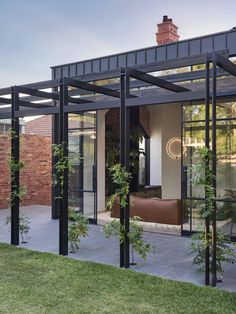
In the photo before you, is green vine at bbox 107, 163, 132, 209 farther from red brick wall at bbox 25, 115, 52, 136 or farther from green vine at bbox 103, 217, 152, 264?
red brick wall at bbox 25, 115, 52, 136

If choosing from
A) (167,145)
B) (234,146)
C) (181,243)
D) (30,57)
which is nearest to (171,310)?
(181,243)

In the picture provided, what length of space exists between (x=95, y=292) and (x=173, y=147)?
20.4ft

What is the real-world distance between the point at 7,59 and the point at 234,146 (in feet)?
28.8

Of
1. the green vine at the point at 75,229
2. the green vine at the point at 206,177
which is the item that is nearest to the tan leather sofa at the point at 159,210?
the green vine at the point at 75,229

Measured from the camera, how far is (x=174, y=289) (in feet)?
13.7

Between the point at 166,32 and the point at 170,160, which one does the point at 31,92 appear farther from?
the point at 170,160

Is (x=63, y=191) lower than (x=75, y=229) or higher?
higher

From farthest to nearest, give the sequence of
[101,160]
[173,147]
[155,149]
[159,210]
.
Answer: [155,149], [173,147], [101,160], [159,210]

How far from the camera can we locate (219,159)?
266 inches

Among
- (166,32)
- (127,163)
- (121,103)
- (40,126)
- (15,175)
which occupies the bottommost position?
(15,175)

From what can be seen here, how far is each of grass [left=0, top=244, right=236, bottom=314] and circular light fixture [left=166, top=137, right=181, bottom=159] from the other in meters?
5.22

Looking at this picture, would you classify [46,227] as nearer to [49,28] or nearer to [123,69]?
[123,69]

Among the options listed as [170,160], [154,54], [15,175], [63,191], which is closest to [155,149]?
[170,160]

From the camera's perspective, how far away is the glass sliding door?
867 centimetres
